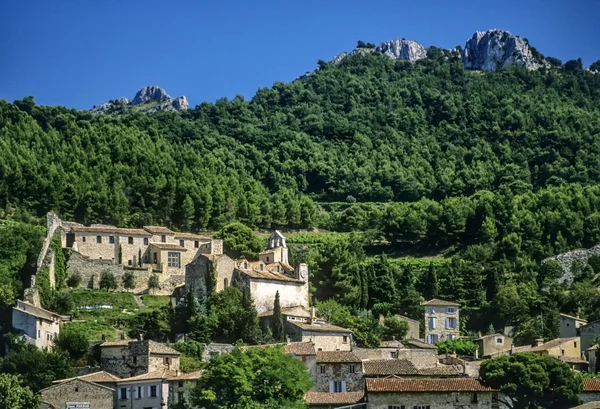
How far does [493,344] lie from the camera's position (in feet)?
240

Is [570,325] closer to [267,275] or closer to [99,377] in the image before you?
[267,275]

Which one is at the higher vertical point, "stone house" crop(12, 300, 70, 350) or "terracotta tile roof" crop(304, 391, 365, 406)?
"stone house" crop(12, 300, 70, 350)

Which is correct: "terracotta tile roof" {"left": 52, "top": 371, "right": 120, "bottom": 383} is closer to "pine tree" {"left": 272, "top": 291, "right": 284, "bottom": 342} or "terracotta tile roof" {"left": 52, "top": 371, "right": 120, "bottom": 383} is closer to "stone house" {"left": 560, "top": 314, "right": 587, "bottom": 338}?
"pine tree" {"left": 272, "top": 291, "right": 284, "bottom": 342}

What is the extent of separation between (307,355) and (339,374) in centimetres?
185

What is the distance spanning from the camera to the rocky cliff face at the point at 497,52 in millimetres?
178750

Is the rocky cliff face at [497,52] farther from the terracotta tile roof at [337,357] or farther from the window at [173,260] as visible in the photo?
the terracotta tile roof at [337,357]

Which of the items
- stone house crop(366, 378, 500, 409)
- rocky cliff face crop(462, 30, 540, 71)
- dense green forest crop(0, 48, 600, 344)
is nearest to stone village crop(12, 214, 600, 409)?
stone house crop(366, 378, 500, 409)

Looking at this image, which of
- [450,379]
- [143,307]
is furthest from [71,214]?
[450,379]

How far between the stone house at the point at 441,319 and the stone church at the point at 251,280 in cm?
846

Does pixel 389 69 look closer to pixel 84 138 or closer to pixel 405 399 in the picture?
pixel 84 138

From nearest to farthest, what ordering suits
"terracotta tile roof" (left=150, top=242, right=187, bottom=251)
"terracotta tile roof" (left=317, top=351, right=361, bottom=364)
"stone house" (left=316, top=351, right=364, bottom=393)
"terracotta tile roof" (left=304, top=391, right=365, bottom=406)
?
"terracotta tile roof" (left=304, top=391, right=365, bottom=406) < "stone house" (left=316, top=351, right=364, bottom=393) < "terracotta tile roof" (left=317, top=351, right=361, bottom=364) < "terracotta tile roof" (left=150, top=242, right=187, bottom=251)

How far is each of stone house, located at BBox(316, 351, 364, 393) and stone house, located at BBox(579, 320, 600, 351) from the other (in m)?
18.6

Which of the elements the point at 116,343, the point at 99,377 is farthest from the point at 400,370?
the point at 99,377

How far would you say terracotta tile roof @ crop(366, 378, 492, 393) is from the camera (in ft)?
182
